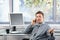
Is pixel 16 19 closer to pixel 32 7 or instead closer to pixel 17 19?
pixel 17 19

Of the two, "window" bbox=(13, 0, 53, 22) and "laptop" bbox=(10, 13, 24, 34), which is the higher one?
"window" bbox=(13, 0, 53, 22)

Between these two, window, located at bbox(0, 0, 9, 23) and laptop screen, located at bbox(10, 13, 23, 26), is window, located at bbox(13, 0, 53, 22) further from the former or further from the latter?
laptop screen, located at bbox(10, 13, 23, 26)

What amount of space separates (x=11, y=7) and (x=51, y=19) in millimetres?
1317

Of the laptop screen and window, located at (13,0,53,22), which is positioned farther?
window, located at (13,0,53,22)

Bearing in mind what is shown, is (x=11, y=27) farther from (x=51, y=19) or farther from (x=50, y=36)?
(x=50, y=36)

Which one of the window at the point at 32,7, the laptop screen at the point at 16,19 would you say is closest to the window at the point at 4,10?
the window at the point at 32,7

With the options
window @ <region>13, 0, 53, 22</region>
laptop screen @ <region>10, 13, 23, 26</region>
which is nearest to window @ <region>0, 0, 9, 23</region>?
window @ <region>13, 0, 53, 22</region>

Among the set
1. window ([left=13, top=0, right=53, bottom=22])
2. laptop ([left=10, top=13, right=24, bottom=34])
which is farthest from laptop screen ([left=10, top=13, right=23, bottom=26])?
window ([left=13, top=0, right=53, bottom=22])

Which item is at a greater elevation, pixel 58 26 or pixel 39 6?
pixel 39 6

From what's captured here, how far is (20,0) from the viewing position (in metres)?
4.83

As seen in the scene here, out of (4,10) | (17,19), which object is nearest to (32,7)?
(17,19)

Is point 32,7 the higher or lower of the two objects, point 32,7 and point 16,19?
the higher

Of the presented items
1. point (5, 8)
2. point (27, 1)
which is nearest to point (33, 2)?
point (27, 1)

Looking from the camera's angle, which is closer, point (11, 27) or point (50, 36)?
point (50, 36)
